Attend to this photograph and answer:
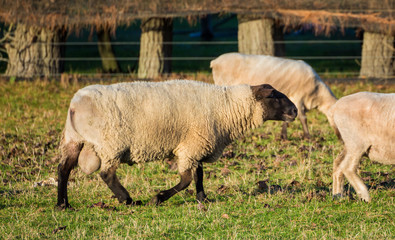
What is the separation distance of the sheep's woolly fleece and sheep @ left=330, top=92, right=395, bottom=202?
3.52ft

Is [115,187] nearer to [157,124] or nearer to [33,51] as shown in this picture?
[157,124]

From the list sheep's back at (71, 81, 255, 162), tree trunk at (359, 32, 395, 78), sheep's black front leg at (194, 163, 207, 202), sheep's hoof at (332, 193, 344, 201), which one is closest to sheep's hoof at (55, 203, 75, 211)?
sheep's back at (71, 81, 255, 162)

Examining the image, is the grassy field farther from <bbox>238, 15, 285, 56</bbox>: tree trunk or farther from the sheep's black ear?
<bbox>238, 15, 285, 56</bbox>: tree trunk

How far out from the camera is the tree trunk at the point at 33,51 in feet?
47.9

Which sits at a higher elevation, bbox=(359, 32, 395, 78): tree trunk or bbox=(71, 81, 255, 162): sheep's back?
bbox=(71, 81, 255, 162): sheep's back

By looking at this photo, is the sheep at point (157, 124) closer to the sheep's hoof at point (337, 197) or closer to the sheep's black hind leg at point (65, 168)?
the sheep's black hind leg at point (65, 168)

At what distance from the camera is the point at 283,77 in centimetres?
1156

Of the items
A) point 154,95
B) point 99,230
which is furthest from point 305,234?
point 154,95

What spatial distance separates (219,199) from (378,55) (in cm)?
906

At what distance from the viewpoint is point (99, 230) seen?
559 cm

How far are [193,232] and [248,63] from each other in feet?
22.0

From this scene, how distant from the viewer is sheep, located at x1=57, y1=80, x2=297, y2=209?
650 centimetres

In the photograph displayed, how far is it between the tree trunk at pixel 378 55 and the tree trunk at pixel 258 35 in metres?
2.05

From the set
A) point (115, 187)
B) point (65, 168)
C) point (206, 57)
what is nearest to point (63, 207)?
point (65, 168)
